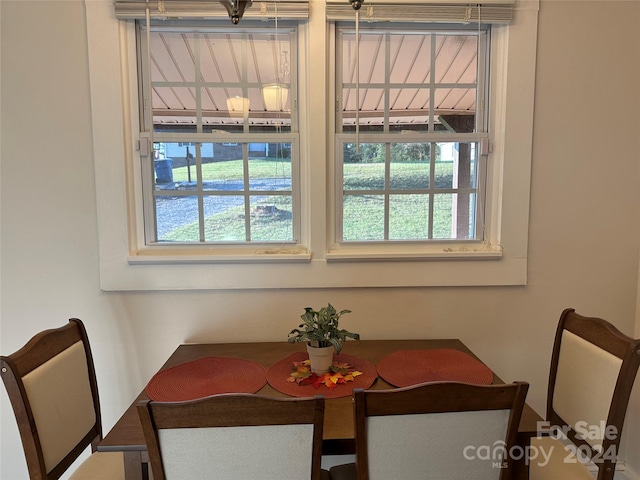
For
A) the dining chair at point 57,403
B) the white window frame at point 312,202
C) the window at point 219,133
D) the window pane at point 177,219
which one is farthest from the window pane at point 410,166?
the dining chair at point 57,403

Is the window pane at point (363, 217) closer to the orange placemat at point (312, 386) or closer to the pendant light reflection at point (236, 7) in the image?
the orange placemat at point (312, 386)

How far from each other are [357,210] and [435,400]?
107 cm

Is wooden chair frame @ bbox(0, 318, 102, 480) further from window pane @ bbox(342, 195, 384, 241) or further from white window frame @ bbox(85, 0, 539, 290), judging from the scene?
window pane @ bbox(342, 195, 384, 241)

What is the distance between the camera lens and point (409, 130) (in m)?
1.89

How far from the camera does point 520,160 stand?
1822 millimetres

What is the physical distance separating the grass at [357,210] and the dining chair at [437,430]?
3.38 ft

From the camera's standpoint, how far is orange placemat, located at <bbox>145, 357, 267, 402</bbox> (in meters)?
1.35

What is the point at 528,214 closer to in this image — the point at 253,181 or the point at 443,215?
the point at 443,215

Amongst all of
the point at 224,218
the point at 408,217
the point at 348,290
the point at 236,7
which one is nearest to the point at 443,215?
the point at 408,217

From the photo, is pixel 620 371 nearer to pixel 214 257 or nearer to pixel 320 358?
pixel 320 358

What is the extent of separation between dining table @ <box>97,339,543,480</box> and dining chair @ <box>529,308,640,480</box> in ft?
0.84

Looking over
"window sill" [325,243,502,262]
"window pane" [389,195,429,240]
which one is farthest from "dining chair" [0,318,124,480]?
"window pane" [389,195,429,240]

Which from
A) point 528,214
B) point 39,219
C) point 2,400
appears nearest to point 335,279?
point 528,214

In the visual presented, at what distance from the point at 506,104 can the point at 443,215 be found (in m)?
0.53
